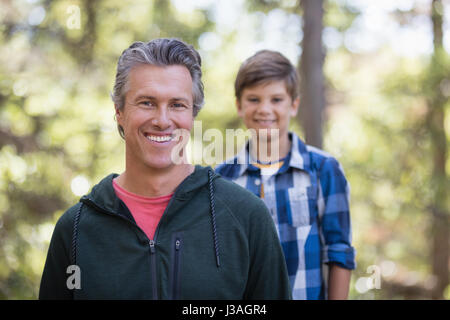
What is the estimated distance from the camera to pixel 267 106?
298 cm

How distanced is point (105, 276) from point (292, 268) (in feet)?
4.13

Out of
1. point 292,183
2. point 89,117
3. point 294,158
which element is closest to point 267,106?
point 294,158

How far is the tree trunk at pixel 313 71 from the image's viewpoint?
19.5 ft

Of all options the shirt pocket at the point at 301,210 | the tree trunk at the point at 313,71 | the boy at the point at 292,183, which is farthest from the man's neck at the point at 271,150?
the tree trunk at the point at 313,71

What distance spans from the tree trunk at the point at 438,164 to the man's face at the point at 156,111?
24.7 feet

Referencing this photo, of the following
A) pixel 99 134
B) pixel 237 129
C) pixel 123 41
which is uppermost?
pixel 123 41

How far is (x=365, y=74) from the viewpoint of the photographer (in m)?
13.7

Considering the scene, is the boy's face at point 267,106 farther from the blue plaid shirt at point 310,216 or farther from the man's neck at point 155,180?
the man's neck at point 155,180

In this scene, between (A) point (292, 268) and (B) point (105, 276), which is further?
(A) point (292, 268)
